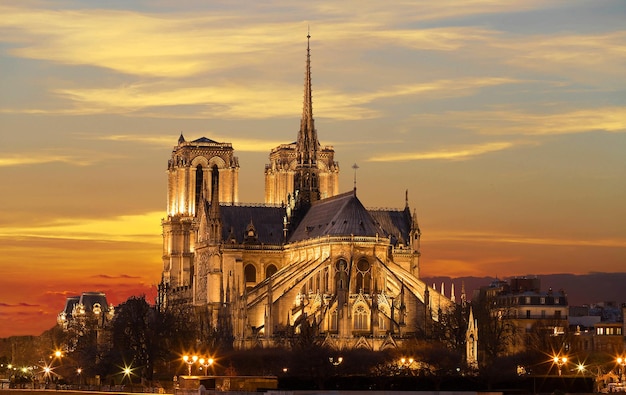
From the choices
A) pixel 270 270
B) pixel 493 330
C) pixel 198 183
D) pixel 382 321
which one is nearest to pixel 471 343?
pixel 493 330

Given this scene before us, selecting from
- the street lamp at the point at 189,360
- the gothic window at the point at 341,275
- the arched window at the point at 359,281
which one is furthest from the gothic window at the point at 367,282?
the street lamp at the point at 189,360

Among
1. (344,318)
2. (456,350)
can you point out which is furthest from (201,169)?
(456,350)

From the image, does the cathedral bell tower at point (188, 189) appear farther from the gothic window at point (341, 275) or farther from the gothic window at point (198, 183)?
the gothic window at point (341, 275)

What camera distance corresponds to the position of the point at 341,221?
5960 inches

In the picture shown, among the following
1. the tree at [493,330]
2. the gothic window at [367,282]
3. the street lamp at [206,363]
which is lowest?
the street lamp at [206,363]

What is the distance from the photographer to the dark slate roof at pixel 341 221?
495ft

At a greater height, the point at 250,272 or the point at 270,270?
the point at 270,270

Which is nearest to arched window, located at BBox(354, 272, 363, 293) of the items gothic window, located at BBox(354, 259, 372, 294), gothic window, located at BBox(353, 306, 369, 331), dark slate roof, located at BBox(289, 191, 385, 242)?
gothic window, located at BBox(354, 259, 372, 294)

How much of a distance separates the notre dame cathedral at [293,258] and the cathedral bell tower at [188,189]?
108 mm

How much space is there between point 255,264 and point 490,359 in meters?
36.6

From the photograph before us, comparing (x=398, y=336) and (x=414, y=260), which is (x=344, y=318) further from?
(x=414, y=260)

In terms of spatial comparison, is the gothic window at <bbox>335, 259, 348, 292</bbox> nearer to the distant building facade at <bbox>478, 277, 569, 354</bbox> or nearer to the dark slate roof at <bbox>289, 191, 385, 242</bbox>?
the dark slate roof at <bbox>289, 191, 385, 242</bbox>

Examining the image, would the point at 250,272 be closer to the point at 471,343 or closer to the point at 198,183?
the point at 198,183

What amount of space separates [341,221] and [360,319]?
11128 mm
